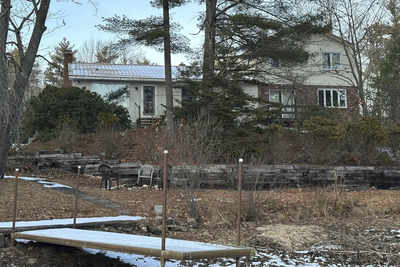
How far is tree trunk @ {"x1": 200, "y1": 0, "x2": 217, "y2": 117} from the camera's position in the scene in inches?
693

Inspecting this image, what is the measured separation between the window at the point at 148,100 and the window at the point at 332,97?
32.8ft

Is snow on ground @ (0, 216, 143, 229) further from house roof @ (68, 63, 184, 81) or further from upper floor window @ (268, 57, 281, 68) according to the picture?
house roof @ (68, 63, 184, 81)

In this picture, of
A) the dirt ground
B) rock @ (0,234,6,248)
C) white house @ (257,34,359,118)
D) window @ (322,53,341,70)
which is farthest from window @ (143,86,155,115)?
rock @ (0,234,6,248)

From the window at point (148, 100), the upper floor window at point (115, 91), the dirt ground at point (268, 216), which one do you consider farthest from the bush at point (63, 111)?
the dirt ground at point (268, 216)

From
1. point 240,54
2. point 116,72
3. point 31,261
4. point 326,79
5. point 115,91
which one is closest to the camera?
point 31,261

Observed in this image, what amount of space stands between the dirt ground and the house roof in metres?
15.0

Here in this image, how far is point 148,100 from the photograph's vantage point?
28094 millimetres

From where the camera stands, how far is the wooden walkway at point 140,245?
5.21 metres

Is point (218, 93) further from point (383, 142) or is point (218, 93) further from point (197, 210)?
point (197, 210)

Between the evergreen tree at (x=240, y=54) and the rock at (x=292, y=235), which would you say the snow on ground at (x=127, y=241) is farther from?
the evergreen tree at (x=240, y=54)

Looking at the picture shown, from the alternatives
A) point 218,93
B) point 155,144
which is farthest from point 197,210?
point 218,93

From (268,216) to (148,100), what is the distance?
18704 millimetres

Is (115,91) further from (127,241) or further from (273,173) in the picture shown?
(127,241)

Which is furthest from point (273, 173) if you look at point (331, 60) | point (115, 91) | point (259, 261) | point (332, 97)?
point (331, 60)
